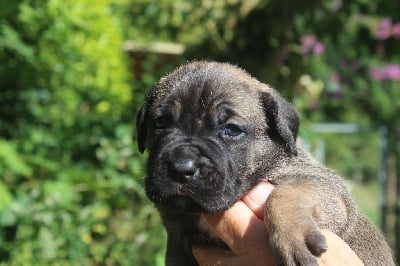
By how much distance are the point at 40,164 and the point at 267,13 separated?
2797 mm

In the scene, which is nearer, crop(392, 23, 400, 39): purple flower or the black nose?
the black nose

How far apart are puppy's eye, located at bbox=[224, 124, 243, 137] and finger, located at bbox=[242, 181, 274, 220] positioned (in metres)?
0.28

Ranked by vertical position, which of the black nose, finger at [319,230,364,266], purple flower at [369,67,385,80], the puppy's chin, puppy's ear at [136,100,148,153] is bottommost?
finger at [319,230,364,266]

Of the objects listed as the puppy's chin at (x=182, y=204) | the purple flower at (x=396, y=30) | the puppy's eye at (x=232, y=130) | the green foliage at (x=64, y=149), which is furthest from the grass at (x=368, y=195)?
the puppy's chin at (x=182, y=204)

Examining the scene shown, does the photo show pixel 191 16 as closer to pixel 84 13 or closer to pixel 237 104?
pixel 84 13

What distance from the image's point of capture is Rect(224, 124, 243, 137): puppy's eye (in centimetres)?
359

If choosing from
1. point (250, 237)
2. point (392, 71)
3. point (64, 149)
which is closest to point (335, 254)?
point (250, 237)

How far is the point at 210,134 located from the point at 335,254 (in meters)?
0.82

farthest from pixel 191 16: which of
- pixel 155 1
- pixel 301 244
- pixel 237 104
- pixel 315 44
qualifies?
pixel 301 244

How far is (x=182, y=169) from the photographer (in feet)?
10.7

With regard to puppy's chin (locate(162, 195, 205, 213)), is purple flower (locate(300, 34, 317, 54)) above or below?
above

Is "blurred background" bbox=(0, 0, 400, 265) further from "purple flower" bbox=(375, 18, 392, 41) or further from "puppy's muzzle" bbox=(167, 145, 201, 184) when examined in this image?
"puppy's muzzle" bbox=(167, 145, 201, 184)

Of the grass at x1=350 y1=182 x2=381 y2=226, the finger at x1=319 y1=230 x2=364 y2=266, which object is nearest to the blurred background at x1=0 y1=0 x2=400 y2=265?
the finger at x1=319 y1=230 x2=364 y2=266

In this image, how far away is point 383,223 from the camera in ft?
35.7
